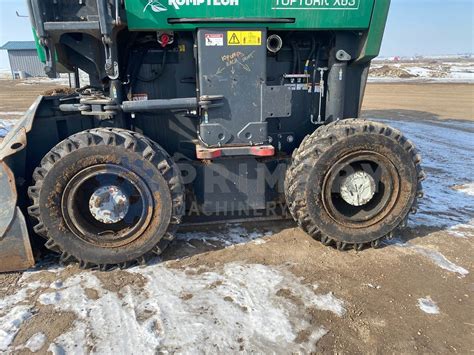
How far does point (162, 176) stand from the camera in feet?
12.2

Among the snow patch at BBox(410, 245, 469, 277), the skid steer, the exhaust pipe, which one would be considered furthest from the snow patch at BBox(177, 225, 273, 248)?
the exhaust pipe

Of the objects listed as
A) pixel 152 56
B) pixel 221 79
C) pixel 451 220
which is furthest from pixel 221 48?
pixel 451 220

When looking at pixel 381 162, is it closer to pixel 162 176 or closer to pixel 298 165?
pixel 298 165

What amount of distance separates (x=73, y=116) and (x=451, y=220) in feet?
15.7

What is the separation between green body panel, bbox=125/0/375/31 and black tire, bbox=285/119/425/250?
1.07 m

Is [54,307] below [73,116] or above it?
below

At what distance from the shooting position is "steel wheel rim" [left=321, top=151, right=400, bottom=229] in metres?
4.03

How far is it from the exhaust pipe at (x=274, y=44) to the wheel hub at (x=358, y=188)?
156cm

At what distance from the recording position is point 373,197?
4309 mm

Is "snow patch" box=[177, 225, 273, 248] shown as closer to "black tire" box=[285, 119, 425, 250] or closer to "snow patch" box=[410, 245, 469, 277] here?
"black tire" box=[285, 119, 425, 250]

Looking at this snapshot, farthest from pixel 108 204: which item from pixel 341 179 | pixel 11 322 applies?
pixel 341 179

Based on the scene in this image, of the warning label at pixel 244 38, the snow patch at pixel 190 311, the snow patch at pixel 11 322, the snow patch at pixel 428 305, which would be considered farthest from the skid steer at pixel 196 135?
the snow patch at pixel 428 305

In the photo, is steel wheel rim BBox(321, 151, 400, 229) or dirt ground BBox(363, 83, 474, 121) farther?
dirt ground BBox(363, 83, 474, 121)

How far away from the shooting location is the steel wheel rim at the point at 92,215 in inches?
142
